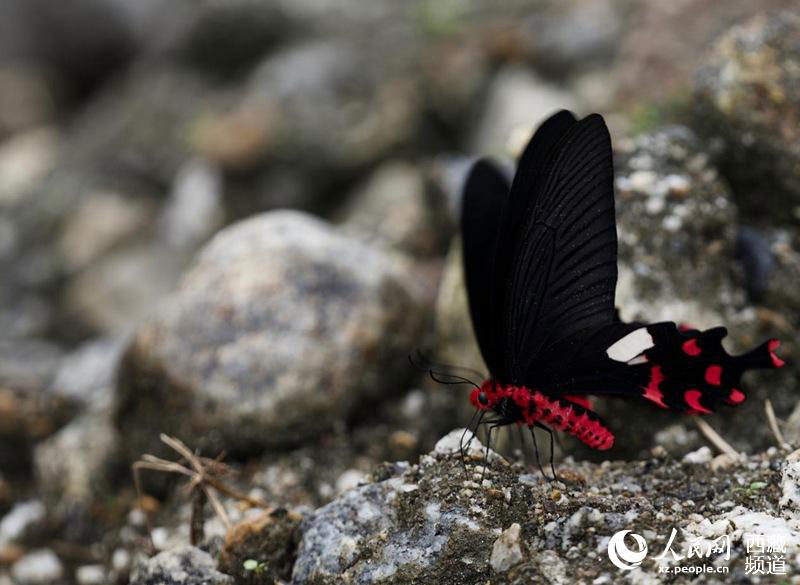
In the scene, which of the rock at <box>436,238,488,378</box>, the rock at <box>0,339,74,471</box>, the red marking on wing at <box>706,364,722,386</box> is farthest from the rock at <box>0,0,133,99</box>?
the red marking on wing at <box>706,364,722,386</box>

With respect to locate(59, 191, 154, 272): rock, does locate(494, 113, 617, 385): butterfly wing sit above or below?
below

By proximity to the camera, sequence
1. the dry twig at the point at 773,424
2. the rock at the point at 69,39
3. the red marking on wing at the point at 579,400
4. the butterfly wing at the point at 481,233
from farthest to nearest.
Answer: the rock at the point at 69,39 < the butterfly wing at the point at 481,233 < the dry twig at the point at 773,424 < the red marking on wing at the point at 579,400

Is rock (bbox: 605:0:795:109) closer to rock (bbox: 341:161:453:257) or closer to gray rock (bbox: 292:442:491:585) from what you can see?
rock (bbox: 341:161:453:257)

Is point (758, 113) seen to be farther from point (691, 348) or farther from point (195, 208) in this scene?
point (195, 208)

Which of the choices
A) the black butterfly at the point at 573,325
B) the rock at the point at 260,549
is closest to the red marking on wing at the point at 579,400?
the black butterfly at the point at 573,325

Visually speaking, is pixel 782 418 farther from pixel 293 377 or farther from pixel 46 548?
pixel 46 548

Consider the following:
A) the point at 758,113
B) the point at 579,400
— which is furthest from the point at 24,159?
the point at 579,400

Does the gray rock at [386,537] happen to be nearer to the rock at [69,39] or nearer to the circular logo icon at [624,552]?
A: the circular logo icon at [624,552]
